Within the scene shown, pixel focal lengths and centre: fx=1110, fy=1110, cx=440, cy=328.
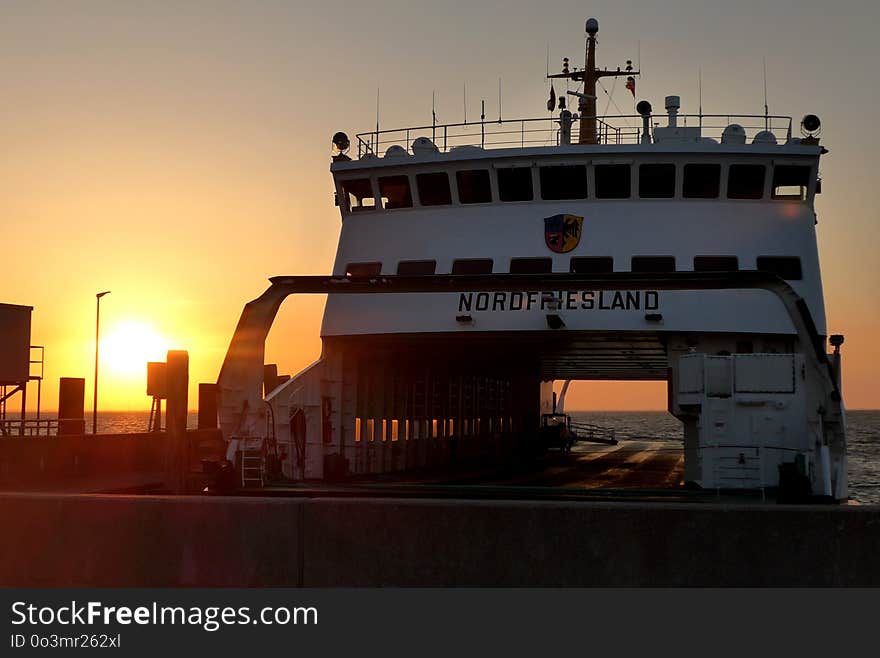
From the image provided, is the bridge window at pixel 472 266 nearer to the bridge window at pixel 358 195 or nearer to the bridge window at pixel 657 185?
the bridge window at pixel 358 195

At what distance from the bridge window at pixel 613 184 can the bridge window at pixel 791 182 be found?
12.3 feet

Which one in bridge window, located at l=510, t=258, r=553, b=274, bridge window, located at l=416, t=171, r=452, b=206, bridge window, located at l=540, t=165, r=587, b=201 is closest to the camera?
bridge window, located at l=510, t=258, r=553, b=274

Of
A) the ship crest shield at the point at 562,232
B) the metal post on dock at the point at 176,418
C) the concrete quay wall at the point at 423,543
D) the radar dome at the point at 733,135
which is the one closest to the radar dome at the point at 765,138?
the radar dome at the point at 733,135

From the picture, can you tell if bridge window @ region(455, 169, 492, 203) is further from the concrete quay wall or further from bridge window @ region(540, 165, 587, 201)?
the concrete quay wall

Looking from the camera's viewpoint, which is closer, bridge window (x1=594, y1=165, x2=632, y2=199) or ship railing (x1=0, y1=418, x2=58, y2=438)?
bridge window (x1=594, y1=165, x2=632, y2=199)

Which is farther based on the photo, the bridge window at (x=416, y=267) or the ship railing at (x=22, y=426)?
the ship railing at (x=22, y=426)

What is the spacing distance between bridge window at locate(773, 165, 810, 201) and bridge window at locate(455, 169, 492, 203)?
7.30 m

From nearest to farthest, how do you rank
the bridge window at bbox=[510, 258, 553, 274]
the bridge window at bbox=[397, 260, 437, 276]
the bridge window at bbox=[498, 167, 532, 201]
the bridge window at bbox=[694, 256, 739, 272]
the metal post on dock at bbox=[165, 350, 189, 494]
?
the metal post on dock at bbox=[165, 350, 189, 494]
the bridge window at bbox=[694, 256, 739, 272]
the bridge window at bbox=[510, 258, 553, 274]
the bridge window at bbox=[397, 260, 437, 276]
the bridge window at bbox=[498, 167, 532, 201]

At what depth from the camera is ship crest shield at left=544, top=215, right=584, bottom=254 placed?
27.5 metres

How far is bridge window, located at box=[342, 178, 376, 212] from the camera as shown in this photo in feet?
99.7

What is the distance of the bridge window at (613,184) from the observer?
2798 cm

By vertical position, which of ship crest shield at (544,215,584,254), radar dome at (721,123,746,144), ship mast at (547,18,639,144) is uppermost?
ship mast at (547,18,639,144)

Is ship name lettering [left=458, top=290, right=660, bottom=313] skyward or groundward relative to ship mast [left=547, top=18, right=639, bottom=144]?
groundward

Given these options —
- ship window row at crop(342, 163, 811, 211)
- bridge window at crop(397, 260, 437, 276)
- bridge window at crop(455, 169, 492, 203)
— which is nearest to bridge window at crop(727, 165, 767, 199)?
ship window row at crop(342, 163, 811, 211)
